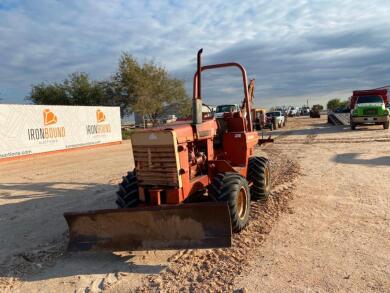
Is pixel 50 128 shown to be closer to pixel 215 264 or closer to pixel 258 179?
pixel 258 179

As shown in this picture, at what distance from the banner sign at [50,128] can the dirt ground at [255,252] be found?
9910mm

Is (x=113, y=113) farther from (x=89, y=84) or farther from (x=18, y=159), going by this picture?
(x=89, y=84)

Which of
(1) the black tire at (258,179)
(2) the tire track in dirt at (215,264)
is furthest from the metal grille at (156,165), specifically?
(1) the black tire at (258,179)

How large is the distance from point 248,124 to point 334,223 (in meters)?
2.46

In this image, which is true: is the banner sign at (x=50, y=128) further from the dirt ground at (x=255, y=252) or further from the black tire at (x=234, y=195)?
the black tire at (x=234, y=195)

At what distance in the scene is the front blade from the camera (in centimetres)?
496

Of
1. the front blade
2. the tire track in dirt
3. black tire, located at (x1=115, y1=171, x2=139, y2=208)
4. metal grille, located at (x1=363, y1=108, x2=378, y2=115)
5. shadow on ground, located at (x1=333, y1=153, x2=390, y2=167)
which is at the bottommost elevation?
the tire track in dirt

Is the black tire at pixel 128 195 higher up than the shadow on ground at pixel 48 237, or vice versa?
the black tire at pixel 128 195

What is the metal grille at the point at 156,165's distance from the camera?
546 centimetres

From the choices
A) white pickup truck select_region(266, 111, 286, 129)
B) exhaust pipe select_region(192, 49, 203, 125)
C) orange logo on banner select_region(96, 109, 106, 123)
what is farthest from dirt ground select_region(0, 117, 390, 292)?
white pickup truck select_region(266, 111, 286, 129)

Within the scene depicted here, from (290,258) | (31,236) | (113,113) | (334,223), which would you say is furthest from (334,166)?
(113,113)

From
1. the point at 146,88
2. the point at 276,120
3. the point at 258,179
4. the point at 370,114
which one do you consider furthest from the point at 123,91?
the point at 258,179

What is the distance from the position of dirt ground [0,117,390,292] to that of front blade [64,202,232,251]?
0.70ft

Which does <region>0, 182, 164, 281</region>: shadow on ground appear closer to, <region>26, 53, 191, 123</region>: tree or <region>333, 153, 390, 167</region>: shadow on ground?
<region>333, 153, 390, 167</region>: shadow on ground
